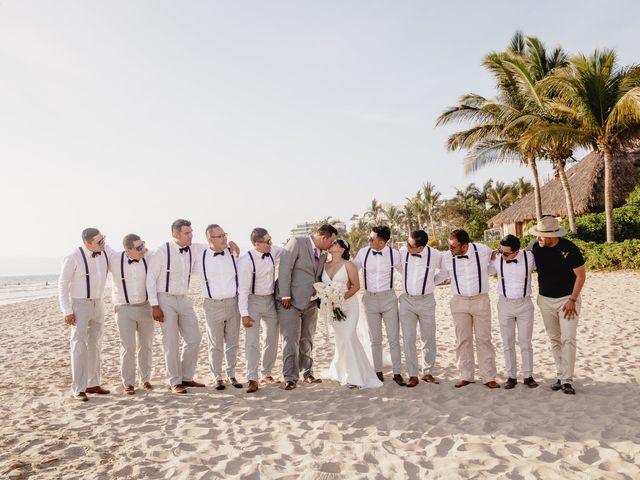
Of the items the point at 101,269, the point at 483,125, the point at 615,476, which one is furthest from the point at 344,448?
the point at 483,125

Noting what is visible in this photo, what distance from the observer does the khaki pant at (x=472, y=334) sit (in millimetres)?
5758

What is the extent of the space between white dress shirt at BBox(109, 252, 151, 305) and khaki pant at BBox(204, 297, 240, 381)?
0.81 m

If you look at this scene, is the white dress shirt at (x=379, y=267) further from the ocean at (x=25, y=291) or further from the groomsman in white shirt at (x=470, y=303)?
the ocean at (x=25, y=291)

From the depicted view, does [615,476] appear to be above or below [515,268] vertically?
below

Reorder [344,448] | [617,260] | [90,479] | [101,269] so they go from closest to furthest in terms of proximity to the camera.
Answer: [90,479] < [344,448] < [101,269] < [617,260]

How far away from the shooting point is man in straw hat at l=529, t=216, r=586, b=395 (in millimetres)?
5332

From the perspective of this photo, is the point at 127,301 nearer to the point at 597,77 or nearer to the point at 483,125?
the point at 597,77

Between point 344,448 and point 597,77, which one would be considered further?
point 597,77

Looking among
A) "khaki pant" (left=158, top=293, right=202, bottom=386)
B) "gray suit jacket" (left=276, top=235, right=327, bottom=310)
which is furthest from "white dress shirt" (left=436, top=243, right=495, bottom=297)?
"khaki pant" (left=158, top=293, right=202, bottom=386)

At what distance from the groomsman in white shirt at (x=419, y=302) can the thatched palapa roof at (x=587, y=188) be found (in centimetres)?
2063

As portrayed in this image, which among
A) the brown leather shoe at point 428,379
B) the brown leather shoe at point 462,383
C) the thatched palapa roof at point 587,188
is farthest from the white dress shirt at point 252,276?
the thatched palapa roof at point 587,188

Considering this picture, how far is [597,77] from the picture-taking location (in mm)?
16875

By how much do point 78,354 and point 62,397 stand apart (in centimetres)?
75

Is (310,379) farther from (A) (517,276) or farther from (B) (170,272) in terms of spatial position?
(A) (517,276)
